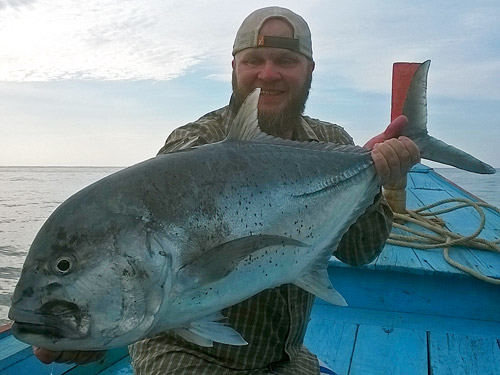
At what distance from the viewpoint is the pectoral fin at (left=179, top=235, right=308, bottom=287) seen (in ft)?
4.77

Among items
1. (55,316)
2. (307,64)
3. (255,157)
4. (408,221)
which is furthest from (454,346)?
(55,316)

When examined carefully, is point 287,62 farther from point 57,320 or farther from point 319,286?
point 57,320

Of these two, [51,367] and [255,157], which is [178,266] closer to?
[255,157]

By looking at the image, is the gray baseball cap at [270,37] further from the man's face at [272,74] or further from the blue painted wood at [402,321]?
the blue painted wood at [402,321]

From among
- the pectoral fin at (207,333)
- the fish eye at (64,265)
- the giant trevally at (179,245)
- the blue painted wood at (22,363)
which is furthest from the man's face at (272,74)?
the blue painted wood at (22,363)

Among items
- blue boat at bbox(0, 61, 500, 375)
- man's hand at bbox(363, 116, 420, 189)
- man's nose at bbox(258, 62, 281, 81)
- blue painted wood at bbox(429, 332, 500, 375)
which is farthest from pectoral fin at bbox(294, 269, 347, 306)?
blue painted wood at bbox(429, 332, 500, 375)

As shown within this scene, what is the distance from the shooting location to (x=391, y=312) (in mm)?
3986

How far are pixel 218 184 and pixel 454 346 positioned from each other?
2.58 meters

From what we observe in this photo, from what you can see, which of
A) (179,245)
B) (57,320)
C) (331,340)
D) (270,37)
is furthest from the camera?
(331,340)

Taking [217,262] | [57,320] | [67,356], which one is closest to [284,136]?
[217,262]

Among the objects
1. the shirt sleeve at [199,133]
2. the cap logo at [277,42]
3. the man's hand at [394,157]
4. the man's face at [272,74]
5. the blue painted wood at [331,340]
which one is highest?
the cap logo at [277,42]

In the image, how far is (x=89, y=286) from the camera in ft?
4.38

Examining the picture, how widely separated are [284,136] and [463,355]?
190 cm

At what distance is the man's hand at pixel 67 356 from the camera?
64.4 inches
